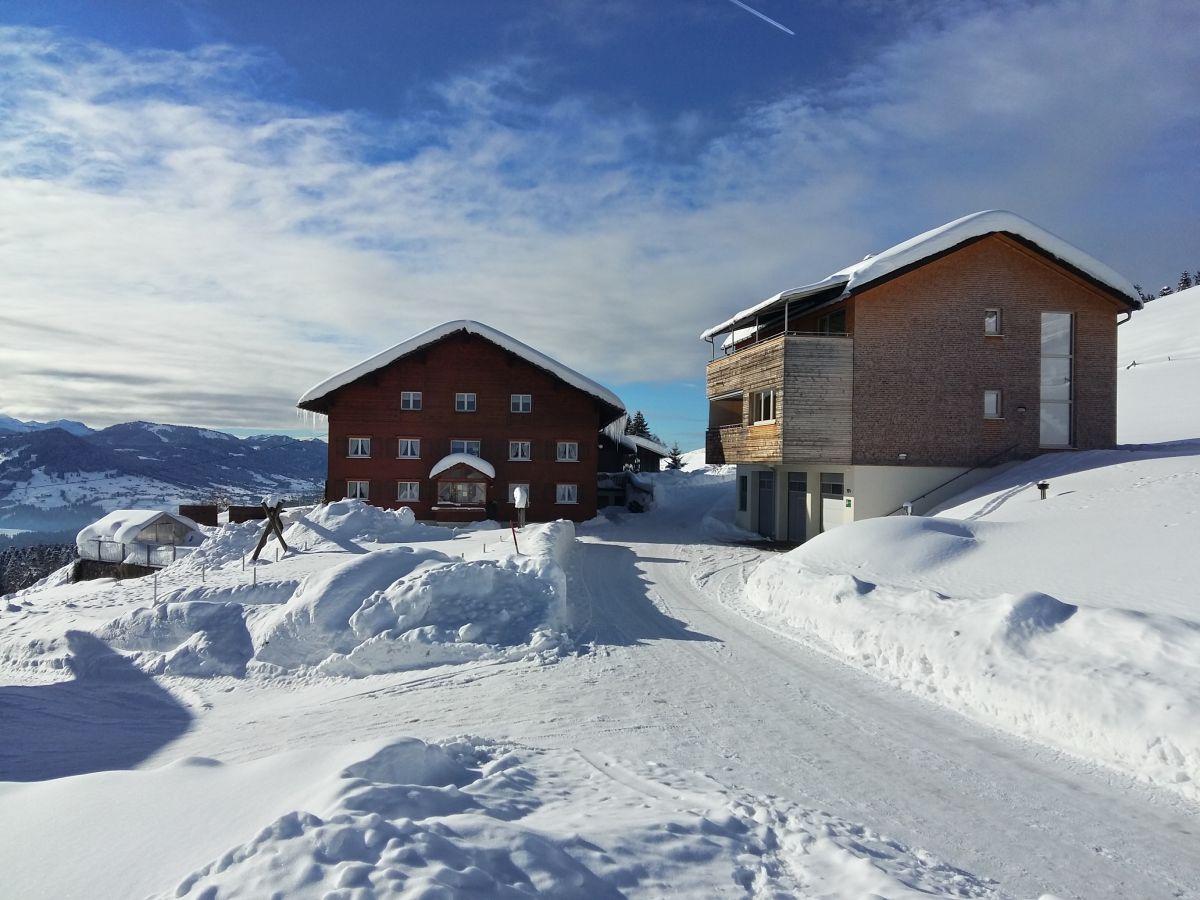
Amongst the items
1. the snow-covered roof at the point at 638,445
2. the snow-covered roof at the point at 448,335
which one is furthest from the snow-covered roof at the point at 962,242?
the snow-covered roof at the point at 638,445

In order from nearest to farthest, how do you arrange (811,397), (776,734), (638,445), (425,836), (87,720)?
(425,836), (776,734), (87,720), (811,397), (638,445)

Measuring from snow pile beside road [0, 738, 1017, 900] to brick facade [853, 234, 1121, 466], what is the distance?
65.6 feet

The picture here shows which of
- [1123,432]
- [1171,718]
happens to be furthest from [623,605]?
[1123,432]

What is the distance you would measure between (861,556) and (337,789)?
12632 millimetres

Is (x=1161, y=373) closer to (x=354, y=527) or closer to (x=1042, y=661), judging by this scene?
(x=354, y=527)

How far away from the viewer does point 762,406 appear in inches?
1046

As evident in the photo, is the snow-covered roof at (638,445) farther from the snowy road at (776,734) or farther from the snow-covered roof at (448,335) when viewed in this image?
the snowy road at (776,734)

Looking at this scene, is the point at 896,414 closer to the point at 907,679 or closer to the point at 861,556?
the point at 861,556

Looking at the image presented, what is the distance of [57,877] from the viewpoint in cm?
435

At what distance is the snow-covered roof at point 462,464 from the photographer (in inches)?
1303

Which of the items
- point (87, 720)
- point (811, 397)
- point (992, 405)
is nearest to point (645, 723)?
point (87, 720)

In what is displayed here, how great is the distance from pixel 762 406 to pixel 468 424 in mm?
14080

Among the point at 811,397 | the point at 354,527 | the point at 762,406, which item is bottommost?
the point at 354,527

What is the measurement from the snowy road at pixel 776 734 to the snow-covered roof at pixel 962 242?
13.9m
